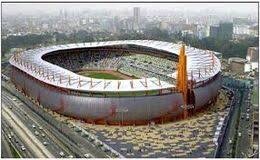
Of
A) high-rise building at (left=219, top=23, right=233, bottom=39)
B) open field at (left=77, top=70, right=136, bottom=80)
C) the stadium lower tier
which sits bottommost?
high-rise building at (left=219, top=23, right=233, bottom=39)

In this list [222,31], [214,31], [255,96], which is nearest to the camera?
[255,96]

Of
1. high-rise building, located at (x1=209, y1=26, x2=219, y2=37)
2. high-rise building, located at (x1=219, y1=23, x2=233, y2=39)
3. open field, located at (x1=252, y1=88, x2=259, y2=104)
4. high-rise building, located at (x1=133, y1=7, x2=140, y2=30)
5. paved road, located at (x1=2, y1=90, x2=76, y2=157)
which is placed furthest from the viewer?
high-rise building, located at (x1=133, y1=7, x2=140, y2=30)

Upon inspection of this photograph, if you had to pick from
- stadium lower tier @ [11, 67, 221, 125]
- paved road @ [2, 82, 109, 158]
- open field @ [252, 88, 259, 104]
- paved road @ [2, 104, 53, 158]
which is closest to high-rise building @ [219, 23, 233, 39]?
open field @ [252, 88, 259, 104]

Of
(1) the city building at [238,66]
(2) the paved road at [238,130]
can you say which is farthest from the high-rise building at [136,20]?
(2) the paved road at [238,130]

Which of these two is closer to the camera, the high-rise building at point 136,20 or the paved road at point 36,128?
the paved road at point 36,128

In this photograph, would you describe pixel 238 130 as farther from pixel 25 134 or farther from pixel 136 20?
pixel 136 20

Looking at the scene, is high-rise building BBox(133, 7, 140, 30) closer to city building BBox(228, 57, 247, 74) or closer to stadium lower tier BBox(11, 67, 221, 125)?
city building BBox(228, 57, 247, 74)

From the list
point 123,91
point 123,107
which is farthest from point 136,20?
point 123,107

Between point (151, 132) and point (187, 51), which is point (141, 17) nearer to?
point (187, 51)

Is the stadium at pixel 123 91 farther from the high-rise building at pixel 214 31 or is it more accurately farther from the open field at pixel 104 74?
the high-rise building at pixel 214 31

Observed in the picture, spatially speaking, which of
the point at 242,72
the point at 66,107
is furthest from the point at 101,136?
the point at 242,72

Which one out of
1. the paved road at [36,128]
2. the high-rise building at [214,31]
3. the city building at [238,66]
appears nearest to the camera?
the paved road at [36,128]
